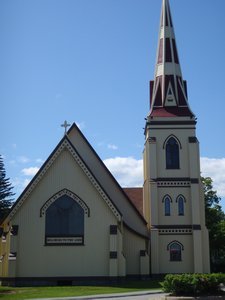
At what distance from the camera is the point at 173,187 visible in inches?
1660

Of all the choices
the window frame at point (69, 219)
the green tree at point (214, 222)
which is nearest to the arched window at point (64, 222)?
the window frame at point (69, 219)

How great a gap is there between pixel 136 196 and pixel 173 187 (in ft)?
24.9

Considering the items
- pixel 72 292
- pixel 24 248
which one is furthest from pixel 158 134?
pixel 72 292

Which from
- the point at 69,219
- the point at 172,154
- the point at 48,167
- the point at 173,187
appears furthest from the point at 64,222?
the point at 172,154

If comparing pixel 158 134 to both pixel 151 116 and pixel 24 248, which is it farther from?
pixel 24 248

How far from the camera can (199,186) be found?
42031 mm

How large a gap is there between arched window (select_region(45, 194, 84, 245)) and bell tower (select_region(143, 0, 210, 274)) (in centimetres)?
793

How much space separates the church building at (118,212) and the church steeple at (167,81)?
0.10m

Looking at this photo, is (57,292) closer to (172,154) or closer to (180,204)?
(180,204)

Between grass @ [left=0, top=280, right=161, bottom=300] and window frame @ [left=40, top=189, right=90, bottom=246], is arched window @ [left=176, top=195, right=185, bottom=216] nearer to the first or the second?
window frame @ [left=40, top=189, right=90, bottom=246]

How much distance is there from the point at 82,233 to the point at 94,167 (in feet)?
26.1

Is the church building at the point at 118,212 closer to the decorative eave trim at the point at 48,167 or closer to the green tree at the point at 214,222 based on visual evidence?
the decorative eave trim at the point at 48,167

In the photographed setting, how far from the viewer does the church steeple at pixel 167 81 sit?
4447 centimetres

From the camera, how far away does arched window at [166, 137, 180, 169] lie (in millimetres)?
42656
